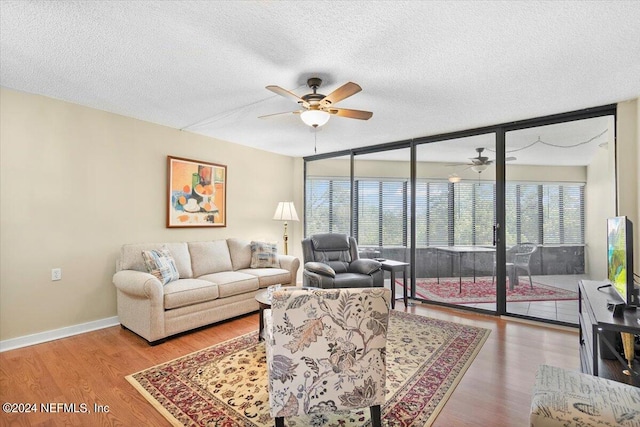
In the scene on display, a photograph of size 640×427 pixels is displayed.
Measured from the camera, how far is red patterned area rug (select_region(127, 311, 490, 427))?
182 centimetres

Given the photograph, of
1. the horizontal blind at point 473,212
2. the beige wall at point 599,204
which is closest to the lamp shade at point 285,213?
the horizontal blind at point 473,212

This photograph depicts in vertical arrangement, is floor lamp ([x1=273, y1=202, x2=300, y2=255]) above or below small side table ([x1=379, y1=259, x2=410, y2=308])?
above

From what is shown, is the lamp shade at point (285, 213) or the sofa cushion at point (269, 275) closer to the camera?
the sofa cushion at point (269, 275)

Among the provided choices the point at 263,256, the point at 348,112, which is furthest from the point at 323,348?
the point at 263,256

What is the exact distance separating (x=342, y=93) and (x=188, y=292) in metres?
2.44

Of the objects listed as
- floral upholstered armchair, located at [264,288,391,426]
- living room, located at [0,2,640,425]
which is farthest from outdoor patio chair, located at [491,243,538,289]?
floral upholstered armchair, located at [264,288,391,426]

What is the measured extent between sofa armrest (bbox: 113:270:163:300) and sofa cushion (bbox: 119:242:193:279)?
0.22 meters

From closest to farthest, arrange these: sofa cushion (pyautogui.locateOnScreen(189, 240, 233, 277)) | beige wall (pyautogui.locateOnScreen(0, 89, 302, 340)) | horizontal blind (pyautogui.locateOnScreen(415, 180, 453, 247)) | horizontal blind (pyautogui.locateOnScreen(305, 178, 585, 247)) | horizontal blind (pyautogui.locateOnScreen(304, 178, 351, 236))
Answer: beige wall (pyautogui.locateOnScreen(0, 89, 302, 340)), horizontal blind (pyautogui.locateOnScreen(305, 178, 585, 247)), sofa cushion (pyautogui.locateOnScreen(189, 240, 233, 277)), horizontal blind (pyautogui.locateOnScreen(415, 180, 453, 247)), horizontal blind (pyautogui.locateOnScreen(304, 178, 351, 236))

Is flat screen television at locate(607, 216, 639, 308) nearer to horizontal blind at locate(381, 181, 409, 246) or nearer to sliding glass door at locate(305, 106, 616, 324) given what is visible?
sliding glass door at locate(305, 106, 616, 324)

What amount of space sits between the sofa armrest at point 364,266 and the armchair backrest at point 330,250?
3.9 inches

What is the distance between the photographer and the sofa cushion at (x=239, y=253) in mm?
4391

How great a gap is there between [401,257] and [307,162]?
259cm

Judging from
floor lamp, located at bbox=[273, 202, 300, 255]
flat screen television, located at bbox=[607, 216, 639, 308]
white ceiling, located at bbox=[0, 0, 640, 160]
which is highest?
white ceiling, located at bbox=[0, 0, 640, 160]

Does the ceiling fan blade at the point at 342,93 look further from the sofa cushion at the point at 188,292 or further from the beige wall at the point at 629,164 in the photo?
the beige wall at the point at 629,164
